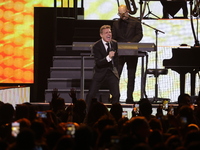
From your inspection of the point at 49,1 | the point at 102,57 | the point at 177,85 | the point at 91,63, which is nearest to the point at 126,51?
the point at 102,57

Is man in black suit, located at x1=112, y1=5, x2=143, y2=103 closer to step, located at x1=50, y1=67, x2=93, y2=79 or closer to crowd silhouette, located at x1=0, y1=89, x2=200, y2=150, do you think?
step, located at x1=50, y1=67, x2=93, y2=79

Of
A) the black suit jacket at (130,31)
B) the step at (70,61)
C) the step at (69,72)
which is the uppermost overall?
the black suit jacket at (130,31)

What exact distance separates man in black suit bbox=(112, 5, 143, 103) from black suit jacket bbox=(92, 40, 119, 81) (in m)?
1.23

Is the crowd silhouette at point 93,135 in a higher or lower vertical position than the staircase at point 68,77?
lower

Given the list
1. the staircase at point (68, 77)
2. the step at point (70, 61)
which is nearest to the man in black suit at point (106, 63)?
the staircase at point (68, 77)

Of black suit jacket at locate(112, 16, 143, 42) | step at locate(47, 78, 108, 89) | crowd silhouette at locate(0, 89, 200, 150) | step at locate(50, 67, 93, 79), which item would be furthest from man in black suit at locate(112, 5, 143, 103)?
crowd silhouette at locate(0, 89, 200, 150)

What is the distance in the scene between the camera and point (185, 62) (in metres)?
12.8

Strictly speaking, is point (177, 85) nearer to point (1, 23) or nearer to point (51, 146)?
point (1, 23)

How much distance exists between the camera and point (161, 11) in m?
15.3

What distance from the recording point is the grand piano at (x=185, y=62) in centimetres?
1278

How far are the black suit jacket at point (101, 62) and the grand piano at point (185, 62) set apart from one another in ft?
8.31

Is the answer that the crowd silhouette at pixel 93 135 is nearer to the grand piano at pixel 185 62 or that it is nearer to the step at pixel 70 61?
the grand piano at pixel 185 62

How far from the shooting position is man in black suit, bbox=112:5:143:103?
39.0ft

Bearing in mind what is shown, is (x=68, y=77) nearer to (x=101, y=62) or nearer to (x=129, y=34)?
(x=129, y=34)
